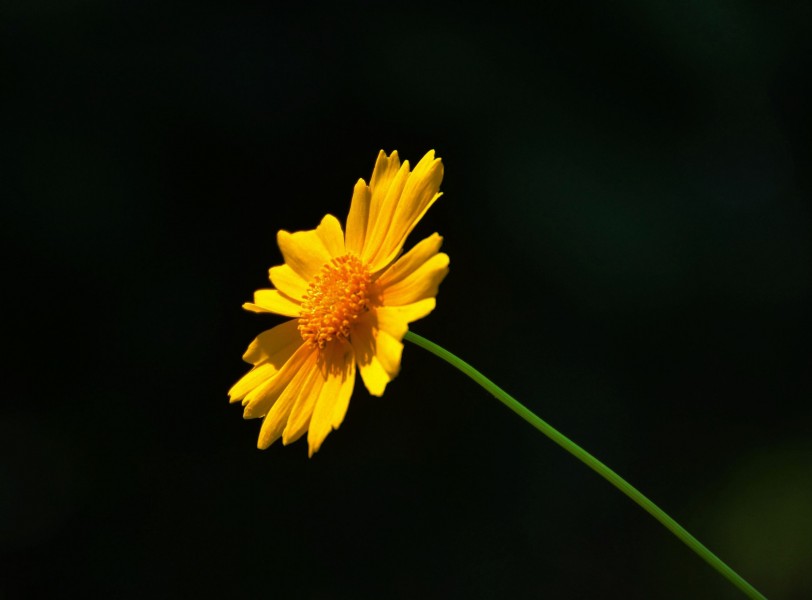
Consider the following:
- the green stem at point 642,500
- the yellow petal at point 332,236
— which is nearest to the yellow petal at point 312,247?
the yellow petal at point 332,236

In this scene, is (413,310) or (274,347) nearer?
(413,310)


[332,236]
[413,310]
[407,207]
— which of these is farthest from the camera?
[332,236]

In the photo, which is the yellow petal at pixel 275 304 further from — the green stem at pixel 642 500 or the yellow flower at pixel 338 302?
the green stem at pixel 642 500

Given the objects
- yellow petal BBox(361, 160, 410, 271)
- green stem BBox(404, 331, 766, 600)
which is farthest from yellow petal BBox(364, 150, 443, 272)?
green stem BBox(404, 331, 766, 600)

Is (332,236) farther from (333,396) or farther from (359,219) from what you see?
(333,396)

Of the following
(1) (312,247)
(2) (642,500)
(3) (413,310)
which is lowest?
(2) (642,500)

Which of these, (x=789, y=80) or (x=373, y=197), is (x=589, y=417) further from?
(x=373, y=197)

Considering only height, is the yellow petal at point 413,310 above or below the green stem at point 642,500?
above

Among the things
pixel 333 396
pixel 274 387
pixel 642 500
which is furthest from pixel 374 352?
pixel 642 500
